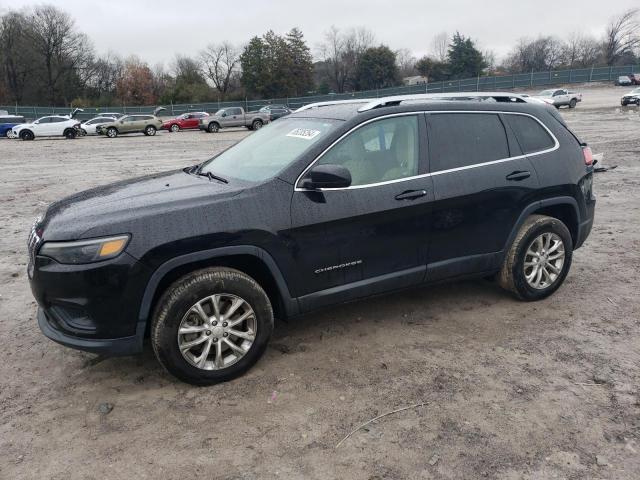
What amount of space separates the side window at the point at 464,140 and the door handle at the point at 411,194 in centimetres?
24

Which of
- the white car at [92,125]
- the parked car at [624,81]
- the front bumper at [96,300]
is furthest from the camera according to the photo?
the parked car at [624,81]

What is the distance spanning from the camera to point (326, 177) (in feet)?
11.2

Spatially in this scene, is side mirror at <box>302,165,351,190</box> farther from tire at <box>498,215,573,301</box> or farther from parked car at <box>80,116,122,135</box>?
parked car at <box>80,116,122,135</box>

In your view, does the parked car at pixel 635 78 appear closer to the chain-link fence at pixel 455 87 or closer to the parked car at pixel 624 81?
the parked car at pixel 624 81

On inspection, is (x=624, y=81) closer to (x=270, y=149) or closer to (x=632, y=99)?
(x=632, y=99)

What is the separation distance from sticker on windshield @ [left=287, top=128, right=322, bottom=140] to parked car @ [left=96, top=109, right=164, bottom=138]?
31.5 metres

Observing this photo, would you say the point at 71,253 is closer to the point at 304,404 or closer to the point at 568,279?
the point at 304,404

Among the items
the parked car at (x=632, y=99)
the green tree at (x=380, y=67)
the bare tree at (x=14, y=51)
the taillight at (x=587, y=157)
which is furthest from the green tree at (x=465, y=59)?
the taillight at (x=587, y=157)

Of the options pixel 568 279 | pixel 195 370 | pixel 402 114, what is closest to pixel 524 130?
pixel 402 114

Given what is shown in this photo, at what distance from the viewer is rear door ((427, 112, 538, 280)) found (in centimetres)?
403

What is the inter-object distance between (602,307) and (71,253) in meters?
4.30

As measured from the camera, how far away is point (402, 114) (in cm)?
400

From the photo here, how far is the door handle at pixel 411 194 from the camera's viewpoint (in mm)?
3814

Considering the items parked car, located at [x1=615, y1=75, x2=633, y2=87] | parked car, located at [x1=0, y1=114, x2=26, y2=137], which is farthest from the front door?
parked car, located at [x1=615, y1=75, x2=633, y2=87]
